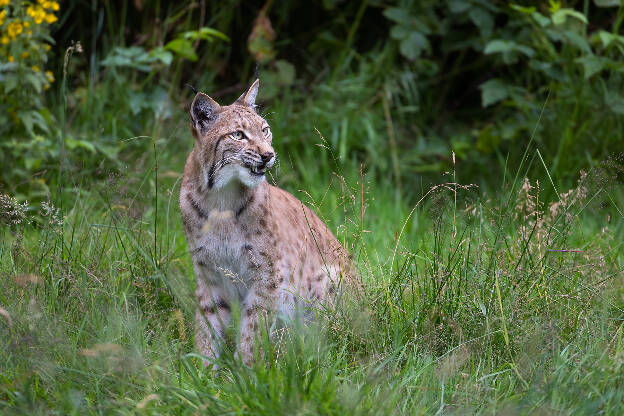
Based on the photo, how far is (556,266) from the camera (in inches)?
165

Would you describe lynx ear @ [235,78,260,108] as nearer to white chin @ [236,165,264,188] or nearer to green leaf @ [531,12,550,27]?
white chin @ [236,165,264,188]

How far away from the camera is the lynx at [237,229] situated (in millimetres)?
4148

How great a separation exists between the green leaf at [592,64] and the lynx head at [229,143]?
3065 millimetres

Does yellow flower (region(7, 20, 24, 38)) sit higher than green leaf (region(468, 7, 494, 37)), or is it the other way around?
yellow flower (region(7, 20, 24, 38))

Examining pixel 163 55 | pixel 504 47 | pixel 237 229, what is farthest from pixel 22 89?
pixel 504 47

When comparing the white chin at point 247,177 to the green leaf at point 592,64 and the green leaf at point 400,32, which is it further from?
the green leaf at point 400,32

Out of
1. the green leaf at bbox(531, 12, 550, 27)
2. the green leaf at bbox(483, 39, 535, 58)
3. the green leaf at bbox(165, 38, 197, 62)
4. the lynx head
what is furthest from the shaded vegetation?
the lynx head

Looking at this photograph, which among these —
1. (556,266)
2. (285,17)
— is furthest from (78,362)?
(285,17)

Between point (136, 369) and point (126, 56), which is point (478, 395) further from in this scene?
point (126, 56)

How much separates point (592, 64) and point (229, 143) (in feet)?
11.2

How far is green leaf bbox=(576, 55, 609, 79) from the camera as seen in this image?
6.24m

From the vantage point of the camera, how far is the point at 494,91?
6.96m

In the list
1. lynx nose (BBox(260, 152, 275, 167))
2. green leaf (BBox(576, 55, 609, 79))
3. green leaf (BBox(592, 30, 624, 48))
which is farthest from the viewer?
green leaf (BBox(576, 55, 609, 79))

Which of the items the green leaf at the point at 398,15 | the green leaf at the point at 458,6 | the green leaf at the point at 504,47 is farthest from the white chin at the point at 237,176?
the green leaf at the point at 458,6
